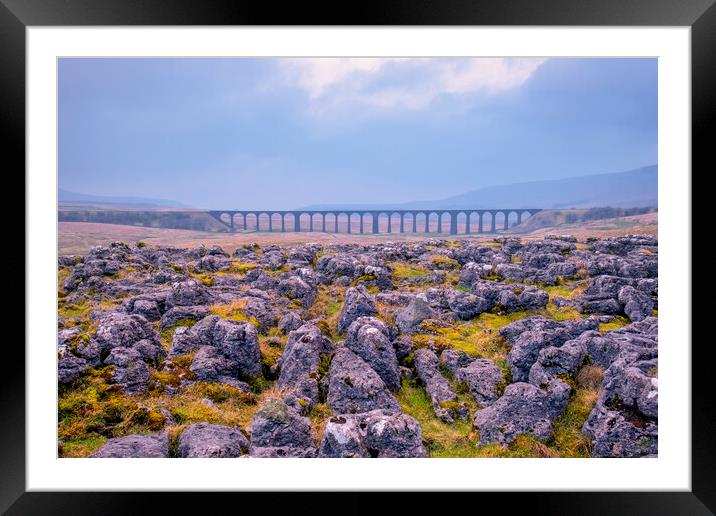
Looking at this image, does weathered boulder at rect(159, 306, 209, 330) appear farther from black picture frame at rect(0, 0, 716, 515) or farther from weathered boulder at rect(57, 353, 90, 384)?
black picture frame at rect(0, 0, 716, 515)

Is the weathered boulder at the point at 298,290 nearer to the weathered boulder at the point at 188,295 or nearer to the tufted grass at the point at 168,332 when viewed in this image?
the weathered boulder at the point at 188,295

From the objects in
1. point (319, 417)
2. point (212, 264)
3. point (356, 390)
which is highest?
point (212, 264)

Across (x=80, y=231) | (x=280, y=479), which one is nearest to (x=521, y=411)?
(x=280, y=479)

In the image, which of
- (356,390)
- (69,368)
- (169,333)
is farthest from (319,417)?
(69,368)

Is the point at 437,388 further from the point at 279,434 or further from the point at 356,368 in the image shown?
the point at 279,434
